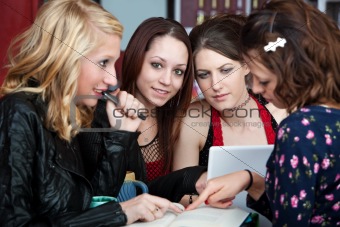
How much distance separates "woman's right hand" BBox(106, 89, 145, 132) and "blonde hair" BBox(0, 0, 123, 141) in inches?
7.8

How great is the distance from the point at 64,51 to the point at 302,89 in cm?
54

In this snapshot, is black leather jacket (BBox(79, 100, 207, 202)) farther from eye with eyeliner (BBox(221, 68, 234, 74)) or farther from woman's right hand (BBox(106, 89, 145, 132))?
eye with eyeliner (BBox(221, 68, 234, 74))

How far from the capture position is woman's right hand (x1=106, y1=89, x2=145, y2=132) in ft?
5.24

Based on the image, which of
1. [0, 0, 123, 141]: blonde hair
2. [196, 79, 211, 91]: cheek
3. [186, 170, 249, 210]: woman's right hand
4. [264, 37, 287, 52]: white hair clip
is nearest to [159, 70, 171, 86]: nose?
[196, 79, 211, 91]: cheek

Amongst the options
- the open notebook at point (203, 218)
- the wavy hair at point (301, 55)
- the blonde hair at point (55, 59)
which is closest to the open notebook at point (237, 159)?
the open notebook at point (203, 218)

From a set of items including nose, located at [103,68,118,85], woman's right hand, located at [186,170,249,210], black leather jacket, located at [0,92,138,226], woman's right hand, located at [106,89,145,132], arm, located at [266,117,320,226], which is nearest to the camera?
arm, located at [266,117,320,226]

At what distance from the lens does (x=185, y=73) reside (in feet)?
6.68

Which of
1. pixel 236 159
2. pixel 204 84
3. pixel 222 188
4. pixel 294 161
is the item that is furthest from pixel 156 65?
pixel 294 161

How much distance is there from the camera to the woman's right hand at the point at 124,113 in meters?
1.60

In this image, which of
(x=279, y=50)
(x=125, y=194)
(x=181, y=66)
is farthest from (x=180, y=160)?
(x=279, y=50)

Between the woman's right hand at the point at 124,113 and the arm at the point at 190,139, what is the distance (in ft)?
1.37

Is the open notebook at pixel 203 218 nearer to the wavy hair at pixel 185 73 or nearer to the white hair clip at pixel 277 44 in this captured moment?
the white hair clip at pixel 277 44

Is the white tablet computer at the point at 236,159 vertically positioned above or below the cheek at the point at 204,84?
below

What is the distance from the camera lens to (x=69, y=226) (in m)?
1.24
